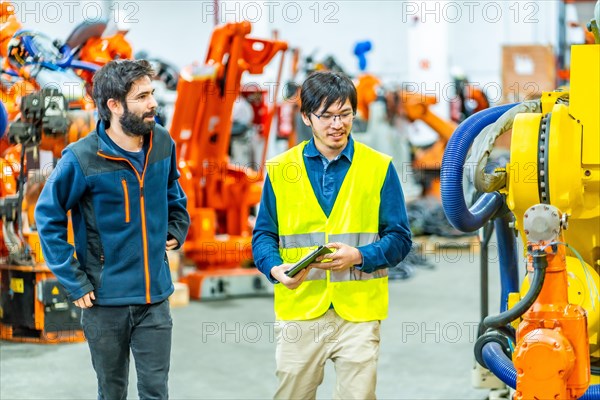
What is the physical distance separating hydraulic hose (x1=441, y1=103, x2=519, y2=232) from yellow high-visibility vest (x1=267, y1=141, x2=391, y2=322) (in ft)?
1.08

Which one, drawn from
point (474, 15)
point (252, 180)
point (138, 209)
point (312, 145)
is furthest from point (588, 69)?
point (474, 15)

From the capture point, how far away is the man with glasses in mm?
3266

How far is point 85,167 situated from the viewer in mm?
3314

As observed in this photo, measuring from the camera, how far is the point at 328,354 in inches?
130

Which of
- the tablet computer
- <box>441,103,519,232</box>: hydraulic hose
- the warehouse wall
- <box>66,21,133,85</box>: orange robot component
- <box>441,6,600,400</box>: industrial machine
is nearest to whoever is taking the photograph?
<box>441,6,600,400</box>: industrial machine

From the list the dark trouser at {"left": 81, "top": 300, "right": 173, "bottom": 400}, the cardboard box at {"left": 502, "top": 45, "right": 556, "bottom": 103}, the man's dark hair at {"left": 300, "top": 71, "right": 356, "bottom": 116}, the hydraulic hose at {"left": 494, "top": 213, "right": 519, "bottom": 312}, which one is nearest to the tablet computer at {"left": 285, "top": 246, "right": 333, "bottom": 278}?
the man's dark hair at {"left": 300, "top": 71, "right": 356, "bottom": 116}

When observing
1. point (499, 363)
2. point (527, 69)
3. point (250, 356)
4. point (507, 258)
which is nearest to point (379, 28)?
point (527, 69)

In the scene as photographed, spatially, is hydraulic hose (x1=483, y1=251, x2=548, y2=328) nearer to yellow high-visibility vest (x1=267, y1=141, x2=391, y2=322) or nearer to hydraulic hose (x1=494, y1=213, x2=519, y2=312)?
yellow high-visibility vest (x1=267, y1=141, x2=391, y2=322)

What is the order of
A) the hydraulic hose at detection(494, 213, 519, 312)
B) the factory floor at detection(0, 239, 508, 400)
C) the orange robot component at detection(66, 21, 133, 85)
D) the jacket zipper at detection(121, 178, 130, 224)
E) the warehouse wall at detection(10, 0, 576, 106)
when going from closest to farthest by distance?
the jacket zipper at detection(121, 178, 130, 224) → the hydraulic hose at detection(494, 213, 519, 312) → the factory floor at detection(0, 239, 508, 400) → the orange robot component at detection(66, 21, 133, 85) → the warehouse wall at detection(10, 0, 576, 106)

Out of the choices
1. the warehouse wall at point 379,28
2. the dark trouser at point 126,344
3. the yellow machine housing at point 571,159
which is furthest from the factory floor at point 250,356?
the warehouse wall at point 379,28

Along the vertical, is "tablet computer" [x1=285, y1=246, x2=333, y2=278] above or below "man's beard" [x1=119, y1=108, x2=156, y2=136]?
below

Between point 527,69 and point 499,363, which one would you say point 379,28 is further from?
point 499,363

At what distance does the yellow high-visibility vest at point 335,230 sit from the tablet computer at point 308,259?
0.22 metres

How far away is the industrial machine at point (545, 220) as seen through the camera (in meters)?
2.74
